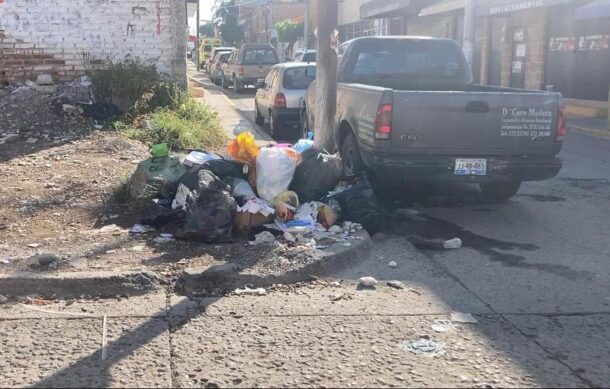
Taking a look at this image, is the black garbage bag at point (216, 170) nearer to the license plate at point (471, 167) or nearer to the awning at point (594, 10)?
the license plate at point (471, 167)

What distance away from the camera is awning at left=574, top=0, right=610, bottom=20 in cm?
1875

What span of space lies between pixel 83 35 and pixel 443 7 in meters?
20.0

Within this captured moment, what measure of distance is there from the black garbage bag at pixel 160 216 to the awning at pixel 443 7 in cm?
2296

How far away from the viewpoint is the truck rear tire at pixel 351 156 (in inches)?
324

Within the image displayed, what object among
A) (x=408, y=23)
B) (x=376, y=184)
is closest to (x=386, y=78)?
(x=376, y=184)

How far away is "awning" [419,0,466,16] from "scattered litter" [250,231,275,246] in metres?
23.0

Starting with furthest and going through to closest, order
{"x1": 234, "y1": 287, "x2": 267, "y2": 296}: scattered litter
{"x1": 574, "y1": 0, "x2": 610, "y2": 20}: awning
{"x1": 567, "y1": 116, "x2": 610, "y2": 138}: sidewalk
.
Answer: {"x1": 574, "y1": 0, "x2": 610, "y2": 20}: awning
{"x1": 567, "y1": 116, "x2": 610, "y2": 138}: sidewalk
{"x1": 234, "y1": 287, "x2": 267, "y2": 296}: scattered litter

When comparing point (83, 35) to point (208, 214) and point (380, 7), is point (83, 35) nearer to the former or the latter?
point (208, 214)

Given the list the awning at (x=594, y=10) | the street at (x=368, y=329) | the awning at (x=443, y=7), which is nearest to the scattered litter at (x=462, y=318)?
the street at (x=368, y=329)

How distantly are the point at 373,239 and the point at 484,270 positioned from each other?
48.4 inches

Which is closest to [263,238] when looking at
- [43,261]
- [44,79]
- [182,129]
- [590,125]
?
[43,261]

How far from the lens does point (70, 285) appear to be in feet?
17.3

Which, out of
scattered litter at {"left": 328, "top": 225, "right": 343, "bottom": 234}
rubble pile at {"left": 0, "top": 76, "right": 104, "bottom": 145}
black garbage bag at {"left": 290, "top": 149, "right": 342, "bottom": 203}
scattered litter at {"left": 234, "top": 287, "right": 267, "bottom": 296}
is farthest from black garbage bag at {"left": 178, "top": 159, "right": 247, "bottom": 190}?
rubble pile at {"left": 0, "top": 76, "right": 104, "bottom": 145}

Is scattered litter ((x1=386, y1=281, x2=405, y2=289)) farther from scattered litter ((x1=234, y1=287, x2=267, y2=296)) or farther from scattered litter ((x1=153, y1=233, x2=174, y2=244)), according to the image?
scattered litter ((x1=153, y1=233, x2=174, y2=244))
